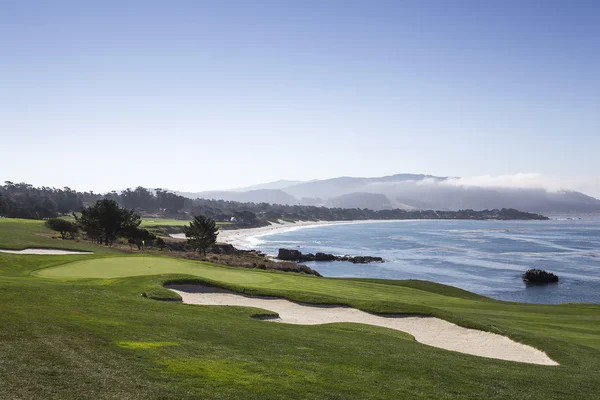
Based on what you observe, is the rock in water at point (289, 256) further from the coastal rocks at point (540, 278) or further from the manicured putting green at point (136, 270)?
the manicured putting green at point (136, 270)

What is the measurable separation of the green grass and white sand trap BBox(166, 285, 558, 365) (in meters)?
0.86

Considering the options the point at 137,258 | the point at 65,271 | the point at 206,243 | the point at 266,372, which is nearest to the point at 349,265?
the point at 206,243

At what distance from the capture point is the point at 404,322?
2422cm

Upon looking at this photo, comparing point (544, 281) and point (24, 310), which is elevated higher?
point (24, 310)

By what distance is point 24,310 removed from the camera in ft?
48.9

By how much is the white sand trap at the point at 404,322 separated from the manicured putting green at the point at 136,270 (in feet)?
17.0

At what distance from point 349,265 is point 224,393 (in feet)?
273

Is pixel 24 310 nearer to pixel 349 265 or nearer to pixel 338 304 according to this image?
pixel 338 304

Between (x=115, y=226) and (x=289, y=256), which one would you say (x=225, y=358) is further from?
(x=289, y=256)

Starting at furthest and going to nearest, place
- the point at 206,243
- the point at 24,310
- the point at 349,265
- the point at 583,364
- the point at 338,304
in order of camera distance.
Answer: the point at 349,265 < the point at 206,243 < the point at 338,304 < the point at 583,364 < the point at 24,310

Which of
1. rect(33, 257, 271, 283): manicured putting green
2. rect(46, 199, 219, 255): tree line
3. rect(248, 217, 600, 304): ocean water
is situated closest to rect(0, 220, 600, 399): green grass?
rect(33, 257, 271, 283): manicured putting green

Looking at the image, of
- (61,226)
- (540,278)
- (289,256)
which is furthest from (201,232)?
(540,278)

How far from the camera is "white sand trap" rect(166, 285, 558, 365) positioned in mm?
19312

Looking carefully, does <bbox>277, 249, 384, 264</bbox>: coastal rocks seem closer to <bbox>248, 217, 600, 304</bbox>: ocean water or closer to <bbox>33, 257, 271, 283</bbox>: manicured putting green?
<bbox>248, 217, 600, 304</bbox>: ocean water
